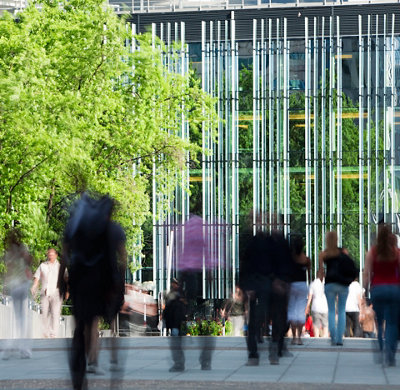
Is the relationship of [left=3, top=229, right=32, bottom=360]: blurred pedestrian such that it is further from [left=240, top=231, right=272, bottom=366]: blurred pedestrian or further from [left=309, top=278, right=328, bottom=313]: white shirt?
[left=309, top=278, right=328, bottom=313]: white shirt

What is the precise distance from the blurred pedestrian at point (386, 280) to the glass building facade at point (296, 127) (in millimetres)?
33884

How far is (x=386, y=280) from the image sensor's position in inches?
507

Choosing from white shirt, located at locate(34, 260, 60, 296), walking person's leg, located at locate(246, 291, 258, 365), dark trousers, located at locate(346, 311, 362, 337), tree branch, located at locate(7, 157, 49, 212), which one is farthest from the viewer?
tree branch, located at locate(7, 157, 49, 212)

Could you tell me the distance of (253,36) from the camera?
4862 cm

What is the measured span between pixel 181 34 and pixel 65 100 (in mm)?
19372

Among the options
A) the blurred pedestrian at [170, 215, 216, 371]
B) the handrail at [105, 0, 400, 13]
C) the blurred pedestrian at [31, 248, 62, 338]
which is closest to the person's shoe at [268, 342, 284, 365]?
the blurred pedestrian at [170, 215, 216, 371]

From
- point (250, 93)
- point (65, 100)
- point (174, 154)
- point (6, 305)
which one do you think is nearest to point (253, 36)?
point (250, 93)

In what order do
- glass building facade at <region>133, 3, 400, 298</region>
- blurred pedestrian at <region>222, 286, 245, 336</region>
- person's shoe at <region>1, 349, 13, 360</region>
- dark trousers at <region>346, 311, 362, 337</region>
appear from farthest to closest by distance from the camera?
1. glass building facade at <region>133, 3, 400, 298</region>
2. blurred pedestrian at <region>222, 286, 245, 336</region>
3. dark trousers at <region>346, 311, 362, 337</region>
4. person's shoe at <region>1, 349, 13, 360</region>

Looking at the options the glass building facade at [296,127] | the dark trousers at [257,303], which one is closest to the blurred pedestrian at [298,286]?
the dark trousers at [257,303]

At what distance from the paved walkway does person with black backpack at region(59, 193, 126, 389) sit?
56cm

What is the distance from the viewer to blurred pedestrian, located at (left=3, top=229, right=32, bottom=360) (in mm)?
15562

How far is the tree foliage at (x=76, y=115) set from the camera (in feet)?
99.3

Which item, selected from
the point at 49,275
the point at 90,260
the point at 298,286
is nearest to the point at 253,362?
the point at 298,286

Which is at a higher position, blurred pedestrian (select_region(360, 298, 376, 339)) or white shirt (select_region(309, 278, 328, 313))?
white shirt (select_region(309, 278, 328, 313))
